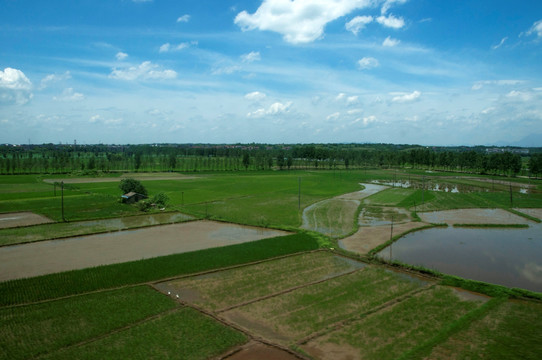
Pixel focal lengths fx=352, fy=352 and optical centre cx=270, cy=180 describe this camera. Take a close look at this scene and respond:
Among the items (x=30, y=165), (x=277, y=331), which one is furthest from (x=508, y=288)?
(x=30, y=165)

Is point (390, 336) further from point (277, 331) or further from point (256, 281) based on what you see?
point (256, 281)

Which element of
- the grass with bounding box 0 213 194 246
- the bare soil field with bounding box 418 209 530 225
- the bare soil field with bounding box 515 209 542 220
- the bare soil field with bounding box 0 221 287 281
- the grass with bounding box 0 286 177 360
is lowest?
the grass with bounding box 0 286 177 360

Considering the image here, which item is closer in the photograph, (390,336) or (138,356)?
(138,356)

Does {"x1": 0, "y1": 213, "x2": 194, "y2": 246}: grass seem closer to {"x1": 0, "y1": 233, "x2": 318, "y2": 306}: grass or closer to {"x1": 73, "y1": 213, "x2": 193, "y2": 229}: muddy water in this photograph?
{"x1": 73, "y1": 213, "x2": 193, "y2": 229}: muddy water

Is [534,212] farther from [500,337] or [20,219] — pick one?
[20,219]

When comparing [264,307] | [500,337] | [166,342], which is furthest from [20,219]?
[500,337]

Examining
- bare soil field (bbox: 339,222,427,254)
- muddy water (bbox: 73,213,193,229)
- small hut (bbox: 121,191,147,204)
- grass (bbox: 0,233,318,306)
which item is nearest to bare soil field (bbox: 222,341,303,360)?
grass (bbox: 0,233,318,306)
